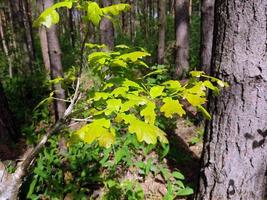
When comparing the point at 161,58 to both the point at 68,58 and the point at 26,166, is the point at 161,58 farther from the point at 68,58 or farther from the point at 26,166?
the point at 26,166

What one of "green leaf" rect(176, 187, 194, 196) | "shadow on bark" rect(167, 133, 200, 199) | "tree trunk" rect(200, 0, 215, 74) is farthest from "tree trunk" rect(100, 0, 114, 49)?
"green leaf" rect(176, 187, 194, 196)

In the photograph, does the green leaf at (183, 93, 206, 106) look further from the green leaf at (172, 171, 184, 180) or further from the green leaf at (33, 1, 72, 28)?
the green leaf at (172, 171, 184, 180)

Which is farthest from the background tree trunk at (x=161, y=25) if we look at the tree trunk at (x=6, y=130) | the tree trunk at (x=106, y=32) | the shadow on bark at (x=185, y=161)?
the tree trunk at (x=6, y=130)

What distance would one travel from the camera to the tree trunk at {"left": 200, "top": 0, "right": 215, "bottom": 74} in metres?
5.75

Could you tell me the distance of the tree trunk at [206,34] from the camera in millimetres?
5750

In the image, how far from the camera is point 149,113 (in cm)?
151

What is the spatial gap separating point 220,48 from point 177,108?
1.52 metres

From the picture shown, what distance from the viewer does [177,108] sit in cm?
146

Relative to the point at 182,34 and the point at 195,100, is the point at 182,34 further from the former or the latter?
the point at 195,100

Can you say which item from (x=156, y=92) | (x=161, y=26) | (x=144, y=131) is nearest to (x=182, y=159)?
(x=156, y=92)

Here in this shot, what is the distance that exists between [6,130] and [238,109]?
176 inches

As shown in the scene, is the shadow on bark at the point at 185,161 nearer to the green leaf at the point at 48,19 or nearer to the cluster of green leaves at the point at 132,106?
the cluster of green leaves at the point at 132,106

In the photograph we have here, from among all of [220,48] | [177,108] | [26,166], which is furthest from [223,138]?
[26,166]

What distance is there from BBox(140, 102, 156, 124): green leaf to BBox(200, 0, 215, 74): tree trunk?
4328 mm
